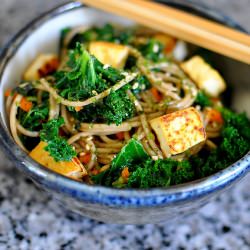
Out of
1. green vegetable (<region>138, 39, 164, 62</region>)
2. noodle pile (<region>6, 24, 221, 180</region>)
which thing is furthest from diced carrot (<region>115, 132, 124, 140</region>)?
green vegetable (<region>138, 39, 164, 62</region>)

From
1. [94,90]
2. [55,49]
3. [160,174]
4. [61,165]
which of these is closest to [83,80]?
[94,90]

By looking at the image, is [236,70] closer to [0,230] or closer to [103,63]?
[103,63]

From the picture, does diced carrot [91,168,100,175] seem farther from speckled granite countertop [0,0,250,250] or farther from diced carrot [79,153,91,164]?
speckled granite countertop [0,0,250,250]

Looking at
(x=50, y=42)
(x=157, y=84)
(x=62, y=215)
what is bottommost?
(x=62, y=215)

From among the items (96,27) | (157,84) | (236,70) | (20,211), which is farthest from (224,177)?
(96,27)

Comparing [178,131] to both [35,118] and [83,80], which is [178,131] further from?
[35,118]

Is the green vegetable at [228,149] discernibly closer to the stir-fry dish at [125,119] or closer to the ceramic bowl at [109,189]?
the stir-fry dish at [125,119]

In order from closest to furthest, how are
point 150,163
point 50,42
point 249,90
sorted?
point 150,163 → point 249,90 → point 50,42
